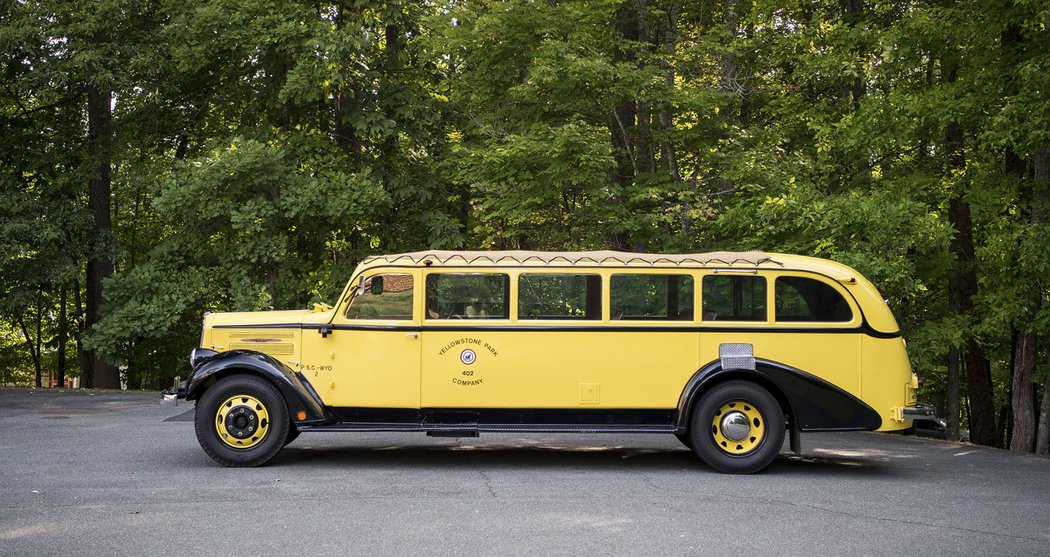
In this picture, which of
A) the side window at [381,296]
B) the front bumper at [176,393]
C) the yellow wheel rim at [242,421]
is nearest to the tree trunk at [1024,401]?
the side window at [381,296]

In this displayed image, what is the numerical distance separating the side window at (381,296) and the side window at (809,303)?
12.3ft

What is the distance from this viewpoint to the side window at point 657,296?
1023cm

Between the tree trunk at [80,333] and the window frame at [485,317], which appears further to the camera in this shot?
the tree trunk at [80,333]

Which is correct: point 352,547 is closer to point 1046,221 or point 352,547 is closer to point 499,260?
point 499,260

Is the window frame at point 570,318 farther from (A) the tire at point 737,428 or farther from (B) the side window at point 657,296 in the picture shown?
(A) the tire at point 737,428

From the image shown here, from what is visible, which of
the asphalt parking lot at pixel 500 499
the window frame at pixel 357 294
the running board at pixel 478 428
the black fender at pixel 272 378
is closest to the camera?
the asphalt parking lot at pixel 500 499

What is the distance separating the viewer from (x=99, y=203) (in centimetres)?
2344

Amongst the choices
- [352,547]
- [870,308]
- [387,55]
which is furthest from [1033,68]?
[387,55]

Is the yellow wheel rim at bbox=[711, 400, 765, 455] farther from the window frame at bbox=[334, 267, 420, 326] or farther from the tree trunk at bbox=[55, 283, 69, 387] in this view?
the tree trunk at bbox=[55, 283, 69, 387]

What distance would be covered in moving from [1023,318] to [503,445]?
8235mm

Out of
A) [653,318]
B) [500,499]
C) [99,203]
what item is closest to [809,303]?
[653,318]

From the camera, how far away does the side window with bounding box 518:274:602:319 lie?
10.2 metres

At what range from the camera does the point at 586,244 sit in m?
19.7

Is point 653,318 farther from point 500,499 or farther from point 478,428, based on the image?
point 500,499
